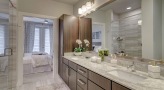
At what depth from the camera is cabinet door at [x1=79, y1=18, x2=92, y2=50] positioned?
3.17 metres

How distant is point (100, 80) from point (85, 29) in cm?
220

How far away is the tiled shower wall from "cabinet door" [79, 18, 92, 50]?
1.04 m

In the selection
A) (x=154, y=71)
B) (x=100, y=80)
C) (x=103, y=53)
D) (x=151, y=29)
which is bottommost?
(x=100, y=80)

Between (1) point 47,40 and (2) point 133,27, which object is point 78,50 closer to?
(2) point 133,27

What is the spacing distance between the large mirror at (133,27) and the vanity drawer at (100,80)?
0.75 meters

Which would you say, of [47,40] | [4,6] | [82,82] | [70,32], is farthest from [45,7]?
[47,40]

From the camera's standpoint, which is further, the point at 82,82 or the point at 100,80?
the point at 82,82

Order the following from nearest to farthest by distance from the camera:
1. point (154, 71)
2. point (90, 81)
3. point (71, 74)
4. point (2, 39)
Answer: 1. point (154, 71)
2. point (90, 81)
3. point (2, 39)
4. point (71, 74)

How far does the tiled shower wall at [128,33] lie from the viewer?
1.72 metres

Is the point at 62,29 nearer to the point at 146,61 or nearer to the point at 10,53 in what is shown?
the point at 10,53

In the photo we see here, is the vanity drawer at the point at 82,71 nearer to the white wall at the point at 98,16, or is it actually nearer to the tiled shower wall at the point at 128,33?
the tiled shower wall at the point at 128,33

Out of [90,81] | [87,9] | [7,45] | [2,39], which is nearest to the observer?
[90,81]

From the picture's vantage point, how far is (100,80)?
1.44 m

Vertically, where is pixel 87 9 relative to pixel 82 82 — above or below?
above
